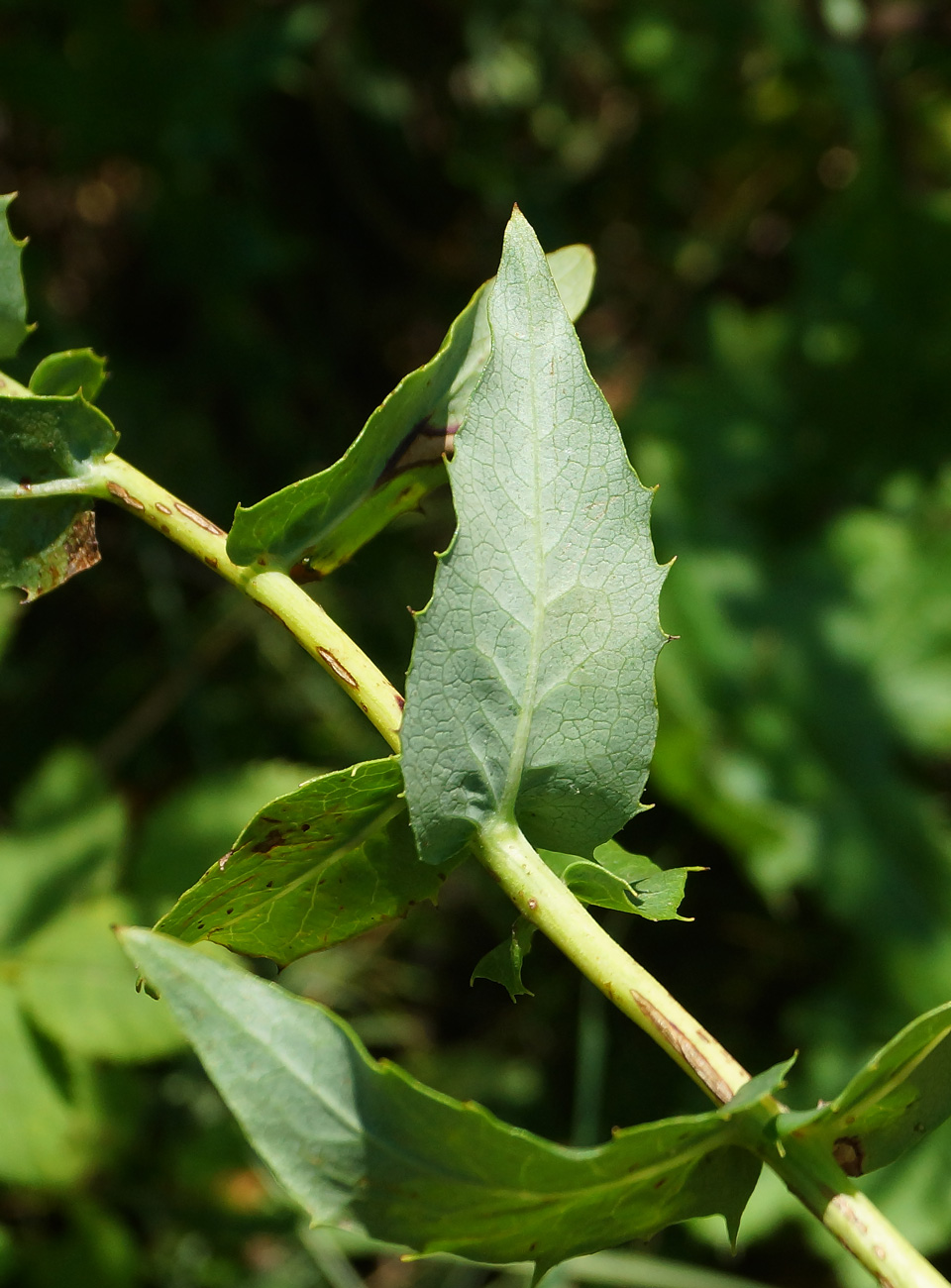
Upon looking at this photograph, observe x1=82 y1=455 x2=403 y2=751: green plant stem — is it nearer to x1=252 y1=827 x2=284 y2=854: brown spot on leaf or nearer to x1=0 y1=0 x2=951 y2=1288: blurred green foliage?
x1=252 y1=827 x2=284 y2=854: brown spot on leaf

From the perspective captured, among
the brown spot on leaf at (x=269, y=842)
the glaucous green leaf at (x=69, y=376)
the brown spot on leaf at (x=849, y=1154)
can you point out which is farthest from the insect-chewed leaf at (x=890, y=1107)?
the glaucous green leaf at (x=69, y=376)

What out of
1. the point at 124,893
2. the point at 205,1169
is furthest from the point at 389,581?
the point at 205,1169

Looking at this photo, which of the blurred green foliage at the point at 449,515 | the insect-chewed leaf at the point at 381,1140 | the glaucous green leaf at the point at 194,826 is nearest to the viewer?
the insect-chewed leaf at the point at 381,1140

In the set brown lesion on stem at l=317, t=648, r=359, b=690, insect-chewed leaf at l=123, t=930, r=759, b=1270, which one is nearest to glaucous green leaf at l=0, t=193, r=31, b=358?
brown lesion on stem at l=317, t=648, r=359, b=690

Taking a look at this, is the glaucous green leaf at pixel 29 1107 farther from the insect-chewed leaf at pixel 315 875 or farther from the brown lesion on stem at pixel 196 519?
the brown lesion on stem at pixel 196 519

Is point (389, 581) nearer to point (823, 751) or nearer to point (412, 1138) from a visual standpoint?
point (823, 751)

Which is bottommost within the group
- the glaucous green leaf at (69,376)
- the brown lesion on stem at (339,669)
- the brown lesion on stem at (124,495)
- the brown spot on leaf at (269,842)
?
the brown spot on leaf at (269,842)
